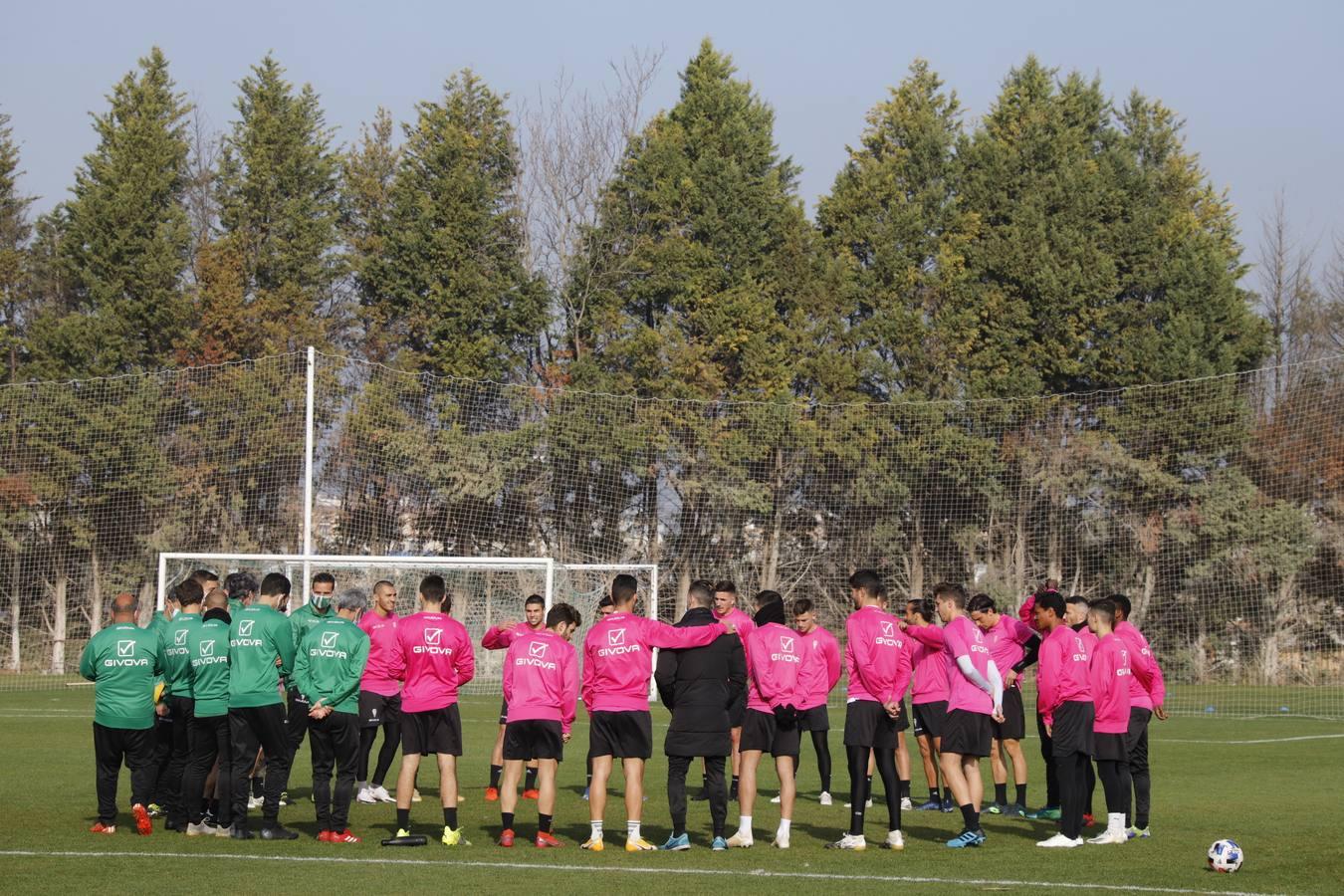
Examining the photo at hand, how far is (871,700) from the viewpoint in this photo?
10859 millimetres

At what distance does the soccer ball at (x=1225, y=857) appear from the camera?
31.1ft

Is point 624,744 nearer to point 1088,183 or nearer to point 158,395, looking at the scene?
point 158,395

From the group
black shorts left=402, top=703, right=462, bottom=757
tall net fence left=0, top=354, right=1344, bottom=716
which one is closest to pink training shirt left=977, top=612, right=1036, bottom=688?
black shorts left=402, top=703, right=462, bottom=757

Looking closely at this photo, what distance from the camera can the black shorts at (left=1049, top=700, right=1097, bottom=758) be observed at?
1072 cm

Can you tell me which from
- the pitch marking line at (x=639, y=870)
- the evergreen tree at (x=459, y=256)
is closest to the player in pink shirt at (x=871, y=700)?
the pitch marking line at (x=639, y=870)

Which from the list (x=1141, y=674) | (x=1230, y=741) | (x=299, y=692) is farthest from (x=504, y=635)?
(x=1230, y=741)

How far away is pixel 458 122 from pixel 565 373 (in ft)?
25.6

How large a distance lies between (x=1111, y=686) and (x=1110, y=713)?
0.62ft

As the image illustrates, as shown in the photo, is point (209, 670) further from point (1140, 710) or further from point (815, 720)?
point (1140, 710)

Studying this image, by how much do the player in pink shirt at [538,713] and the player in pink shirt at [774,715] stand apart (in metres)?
1.32

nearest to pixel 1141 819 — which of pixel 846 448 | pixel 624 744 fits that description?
pixel 624 744

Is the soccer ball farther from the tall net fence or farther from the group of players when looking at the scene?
the tall net fence

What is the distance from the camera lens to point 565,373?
39688 mm

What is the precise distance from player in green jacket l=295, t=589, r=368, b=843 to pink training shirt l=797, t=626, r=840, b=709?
10.5 feet
